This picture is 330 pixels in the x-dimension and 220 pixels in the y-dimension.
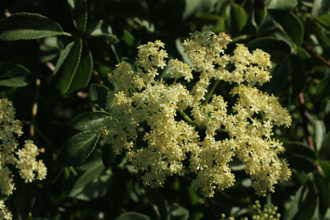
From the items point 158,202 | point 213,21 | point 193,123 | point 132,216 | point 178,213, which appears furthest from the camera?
point 213,21

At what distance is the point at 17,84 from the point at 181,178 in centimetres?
155

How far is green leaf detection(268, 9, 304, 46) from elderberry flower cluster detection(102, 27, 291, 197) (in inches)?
23.9

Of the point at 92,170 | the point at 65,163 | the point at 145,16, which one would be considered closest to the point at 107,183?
the point at 92,170

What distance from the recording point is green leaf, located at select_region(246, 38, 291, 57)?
98.8 inches

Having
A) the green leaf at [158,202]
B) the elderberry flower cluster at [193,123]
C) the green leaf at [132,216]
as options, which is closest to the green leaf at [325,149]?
the elderberry flower cluster at [193,123]

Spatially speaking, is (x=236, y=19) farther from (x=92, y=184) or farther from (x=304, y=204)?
(x=92, y=184)

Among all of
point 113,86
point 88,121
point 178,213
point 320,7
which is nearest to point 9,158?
point 88,121

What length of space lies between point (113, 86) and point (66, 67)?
1.24 ft

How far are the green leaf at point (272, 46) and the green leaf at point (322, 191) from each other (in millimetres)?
1069

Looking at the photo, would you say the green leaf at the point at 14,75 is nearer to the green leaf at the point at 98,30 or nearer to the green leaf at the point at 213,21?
the green leaf at the point at 98,30

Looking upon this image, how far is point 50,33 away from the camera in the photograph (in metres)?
2.29

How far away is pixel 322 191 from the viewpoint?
2.56 meters

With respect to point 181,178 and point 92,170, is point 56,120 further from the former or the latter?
point 181,178

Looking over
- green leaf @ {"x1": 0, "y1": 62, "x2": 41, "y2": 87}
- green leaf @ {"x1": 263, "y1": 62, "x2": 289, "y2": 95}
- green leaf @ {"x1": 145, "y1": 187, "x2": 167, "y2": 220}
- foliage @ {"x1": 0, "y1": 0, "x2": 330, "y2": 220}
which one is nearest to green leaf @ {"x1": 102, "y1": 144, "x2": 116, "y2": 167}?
foliage @ {"x1": 0, "y1": 0, "x2": 330, "y2": 220}
